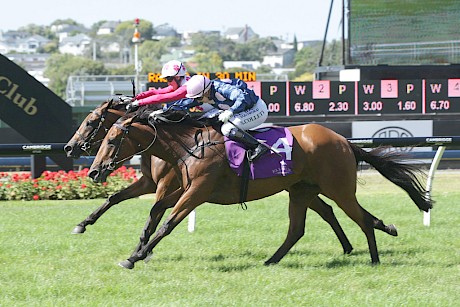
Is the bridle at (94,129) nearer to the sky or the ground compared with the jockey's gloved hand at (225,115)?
nearer to the ground

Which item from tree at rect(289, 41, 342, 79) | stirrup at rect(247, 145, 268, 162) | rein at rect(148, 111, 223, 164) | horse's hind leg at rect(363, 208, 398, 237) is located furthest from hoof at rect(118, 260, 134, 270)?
tree at rect(289, 41, 342, 79)

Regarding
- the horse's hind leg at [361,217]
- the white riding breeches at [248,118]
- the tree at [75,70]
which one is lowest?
the tree at [75,70]

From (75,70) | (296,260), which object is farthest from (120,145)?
(75,70)

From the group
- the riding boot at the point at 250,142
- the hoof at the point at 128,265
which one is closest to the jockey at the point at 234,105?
the riding boot at the point at 250,142

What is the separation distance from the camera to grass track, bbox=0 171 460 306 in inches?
232

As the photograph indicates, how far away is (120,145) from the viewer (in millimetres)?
7285

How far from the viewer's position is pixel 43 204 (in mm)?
12281

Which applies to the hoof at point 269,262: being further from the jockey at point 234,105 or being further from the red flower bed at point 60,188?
the red flower bed at point 60,188

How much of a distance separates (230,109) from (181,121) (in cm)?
49

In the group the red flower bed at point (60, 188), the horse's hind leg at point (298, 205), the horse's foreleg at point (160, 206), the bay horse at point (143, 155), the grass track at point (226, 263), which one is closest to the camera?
the grass track at point (226, 263)

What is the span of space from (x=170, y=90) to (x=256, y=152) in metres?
1.05

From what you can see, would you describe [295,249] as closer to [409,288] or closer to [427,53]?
[409,288]

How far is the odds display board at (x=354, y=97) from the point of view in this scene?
19234 millimetres

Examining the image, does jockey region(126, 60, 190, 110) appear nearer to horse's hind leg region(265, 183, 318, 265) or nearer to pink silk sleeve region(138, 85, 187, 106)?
pink silk sleeve region(138, 85, 187, 106)
